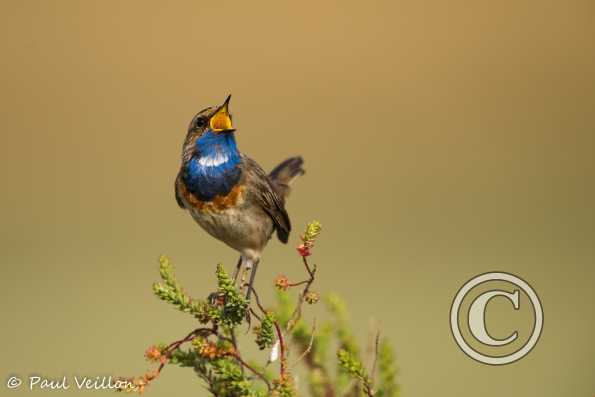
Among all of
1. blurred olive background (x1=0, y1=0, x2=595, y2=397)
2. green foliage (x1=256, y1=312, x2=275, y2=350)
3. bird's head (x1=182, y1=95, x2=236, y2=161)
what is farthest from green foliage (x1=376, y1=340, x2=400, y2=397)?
blurred olive background (x1=0, y1=0, x2=595, y2=397)

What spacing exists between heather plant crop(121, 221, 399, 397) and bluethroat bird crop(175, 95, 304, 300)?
1.03m

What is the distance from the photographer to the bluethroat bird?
4145mm

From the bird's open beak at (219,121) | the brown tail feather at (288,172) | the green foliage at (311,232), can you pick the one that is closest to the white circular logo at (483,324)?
the green foliage at (311,232)

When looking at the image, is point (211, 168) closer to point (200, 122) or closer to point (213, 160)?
point (213, 160)

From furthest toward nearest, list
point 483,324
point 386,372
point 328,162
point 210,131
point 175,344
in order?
A: point 328,162 → point 210,131 → point 483,324 → point 386,372 → point 175,344

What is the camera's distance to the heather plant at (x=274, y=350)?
8.19ft

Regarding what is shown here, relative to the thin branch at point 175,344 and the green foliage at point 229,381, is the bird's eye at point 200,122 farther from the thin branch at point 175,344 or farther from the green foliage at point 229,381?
the green foliage at point 229,381

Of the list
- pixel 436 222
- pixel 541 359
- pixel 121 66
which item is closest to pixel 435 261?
pixel 436 222

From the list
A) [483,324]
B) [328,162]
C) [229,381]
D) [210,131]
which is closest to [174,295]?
[229,381]

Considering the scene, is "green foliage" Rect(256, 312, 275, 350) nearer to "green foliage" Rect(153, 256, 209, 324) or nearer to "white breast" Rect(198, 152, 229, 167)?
"green foliage" Rect(153, 256, 209, 324)

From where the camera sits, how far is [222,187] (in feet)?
13.8

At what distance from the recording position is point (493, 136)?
12484 mm

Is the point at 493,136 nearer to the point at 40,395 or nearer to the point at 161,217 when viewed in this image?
the point at 161,217

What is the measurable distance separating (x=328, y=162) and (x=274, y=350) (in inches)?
365
